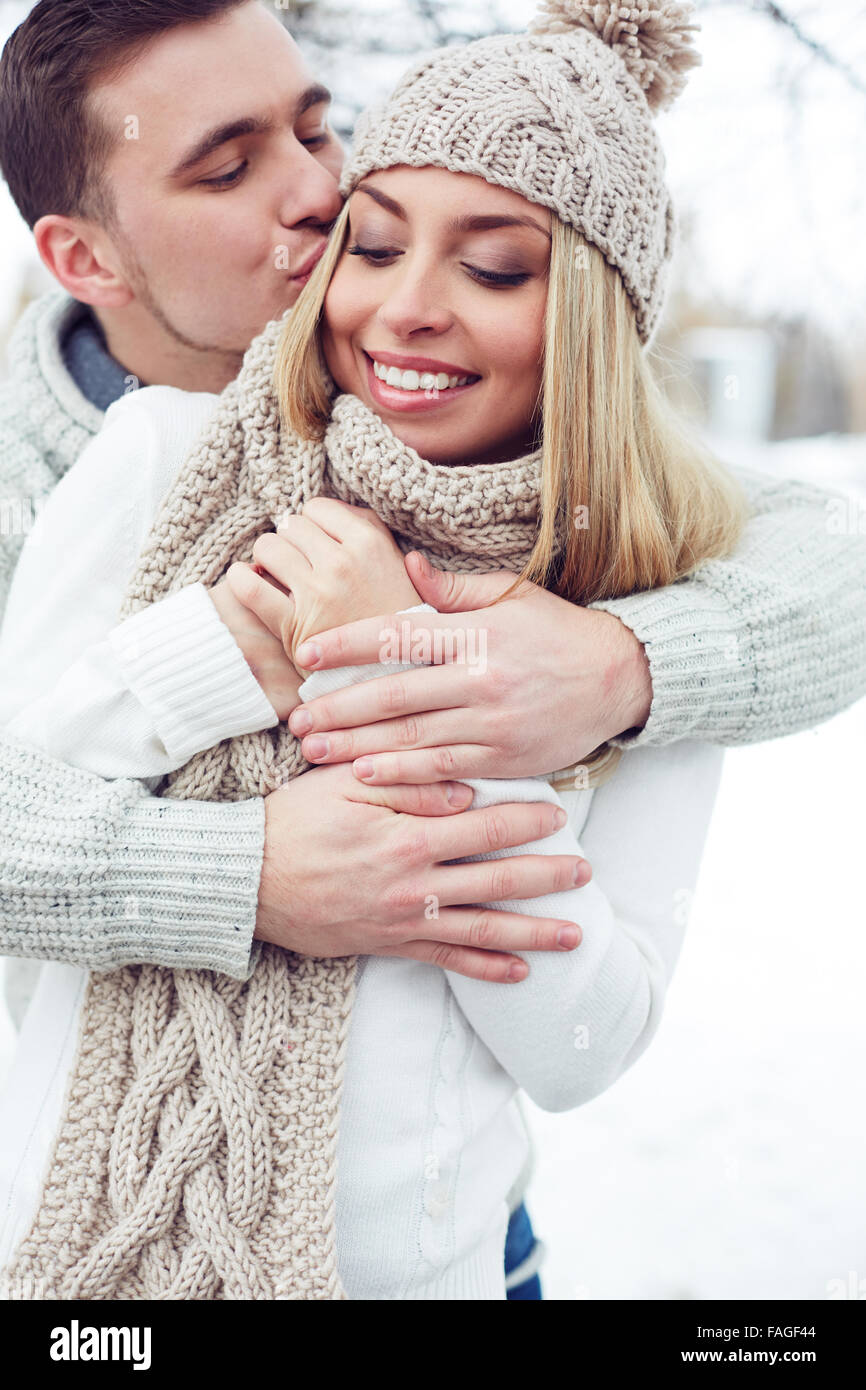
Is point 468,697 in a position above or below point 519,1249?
above

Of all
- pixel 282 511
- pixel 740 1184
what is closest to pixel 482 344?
pixel 282 511

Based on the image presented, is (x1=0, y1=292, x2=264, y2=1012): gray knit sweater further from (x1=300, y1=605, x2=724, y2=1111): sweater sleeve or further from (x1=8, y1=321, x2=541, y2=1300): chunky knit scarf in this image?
(x1=300, y1=605, x2=724, y2=1111): sweater sleeve

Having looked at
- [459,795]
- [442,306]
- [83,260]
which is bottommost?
[459,795]

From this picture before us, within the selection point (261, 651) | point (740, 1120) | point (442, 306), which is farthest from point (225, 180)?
point (740, 1120)

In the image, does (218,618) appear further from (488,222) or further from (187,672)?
(488,222)

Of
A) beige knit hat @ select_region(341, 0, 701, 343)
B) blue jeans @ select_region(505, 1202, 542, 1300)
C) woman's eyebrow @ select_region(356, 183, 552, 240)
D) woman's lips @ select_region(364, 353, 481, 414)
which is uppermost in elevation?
beige knit hat @ select_region(341, 0, 701, 343)

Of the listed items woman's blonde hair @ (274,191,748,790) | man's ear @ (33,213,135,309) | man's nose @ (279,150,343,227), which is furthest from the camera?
man's ear @ (33,213,135,309)

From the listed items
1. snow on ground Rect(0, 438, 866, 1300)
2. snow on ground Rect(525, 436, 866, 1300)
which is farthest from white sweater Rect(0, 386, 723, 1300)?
snow on ground Rect(0, 438, 866, 1300)

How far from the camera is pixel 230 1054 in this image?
122 centimetres

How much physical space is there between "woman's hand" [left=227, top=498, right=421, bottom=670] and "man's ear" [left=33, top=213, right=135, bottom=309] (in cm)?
74

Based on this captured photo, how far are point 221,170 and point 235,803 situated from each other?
0.99 m

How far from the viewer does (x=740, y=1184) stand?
279 cm

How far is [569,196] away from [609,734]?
64 centimetres

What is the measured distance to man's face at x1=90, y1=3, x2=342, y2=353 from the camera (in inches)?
62.4
